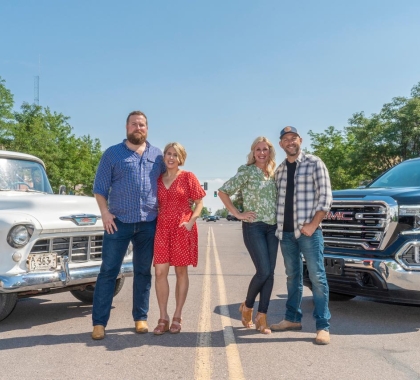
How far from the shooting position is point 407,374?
396 cm

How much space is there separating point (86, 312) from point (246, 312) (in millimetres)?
2104

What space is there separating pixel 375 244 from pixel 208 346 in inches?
86.3

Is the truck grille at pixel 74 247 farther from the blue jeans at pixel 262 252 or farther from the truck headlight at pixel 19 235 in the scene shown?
the blue jeans at pixel 262 252

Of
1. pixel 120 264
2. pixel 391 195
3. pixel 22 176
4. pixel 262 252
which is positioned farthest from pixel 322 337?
pixel 22 176

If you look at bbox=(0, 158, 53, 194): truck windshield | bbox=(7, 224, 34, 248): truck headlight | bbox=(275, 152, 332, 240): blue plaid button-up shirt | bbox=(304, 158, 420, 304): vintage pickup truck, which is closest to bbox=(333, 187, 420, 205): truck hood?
bbox=(304, 158, 420, 304): vintage pickup truck

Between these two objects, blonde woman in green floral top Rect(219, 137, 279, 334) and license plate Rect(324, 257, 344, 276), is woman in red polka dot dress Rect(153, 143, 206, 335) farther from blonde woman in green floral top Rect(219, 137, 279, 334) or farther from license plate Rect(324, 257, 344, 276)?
license plate Rect(324, 257, 344, 276)

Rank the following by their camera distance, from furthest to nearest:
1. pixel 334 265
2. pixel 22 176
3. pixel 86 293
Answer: pixel 22 176 → pixel 86 293 → pixel 334 265

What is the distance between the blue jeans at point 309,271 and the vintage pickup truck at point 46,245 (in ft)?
6.50

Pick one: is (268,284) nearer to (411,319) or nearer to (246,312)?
(246,312)

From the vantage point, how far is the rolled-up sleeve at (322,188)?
4.90 meters

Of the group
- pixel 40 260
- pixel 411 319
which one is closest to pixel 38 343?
pixel 40 260

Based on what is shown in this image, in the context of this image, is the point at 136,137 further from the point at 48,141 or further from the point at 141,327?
the point at 48,141

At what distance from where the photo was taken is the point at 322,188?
495 centimetres

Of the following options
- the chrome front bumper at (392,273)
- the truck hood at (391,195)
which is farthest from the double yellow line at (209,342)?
the truck hood at (391,195)
